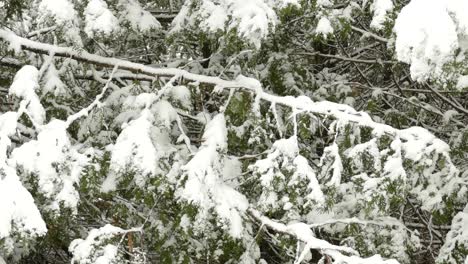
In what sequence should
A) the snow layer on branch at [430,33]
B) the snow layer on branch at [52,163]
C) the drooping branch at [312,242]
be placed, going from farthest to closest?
the snow layer on branch at [52,163] < the drooping branch at [312,242] < the snow layer on branch at [430,33]

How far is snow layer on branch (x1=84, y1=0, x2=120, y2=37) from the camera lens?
3682 mm

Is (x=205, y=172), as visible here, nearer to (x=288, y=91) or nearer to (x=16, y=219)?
(x=16, y=219)

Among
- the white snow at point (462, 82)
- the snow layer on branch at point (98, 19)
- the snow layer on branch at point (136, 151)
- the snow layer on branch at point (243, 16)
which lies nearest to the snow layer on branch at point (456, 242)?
the white snow at point (462, 82)

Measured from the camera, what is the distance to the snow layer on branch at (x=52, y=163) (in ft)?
11.4

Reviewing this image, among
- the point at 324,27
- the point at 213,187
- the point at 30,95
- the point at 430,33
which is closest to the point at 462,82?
the point at 430,33

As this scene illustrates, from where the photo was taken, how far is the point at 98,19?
3.69 meters

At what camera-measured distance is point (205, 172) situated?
12.1ft

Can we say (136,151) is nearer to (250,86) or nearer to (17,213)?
(17,213)

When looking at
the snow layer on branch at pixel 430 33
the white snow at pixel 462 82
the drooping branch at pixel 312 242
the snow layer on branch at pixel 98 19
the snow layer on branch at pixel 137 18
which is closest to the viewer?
the snow layer on branch at pixel 430 33

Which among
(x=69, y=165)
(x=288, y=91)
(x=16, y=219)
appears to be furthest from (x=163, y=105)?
(x=288, y=91)

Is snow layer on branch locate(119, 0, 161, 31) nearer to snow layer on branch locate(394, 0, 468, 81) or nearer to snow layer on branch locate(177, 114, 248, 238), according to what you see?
snow layer on branch locate(177, 114, 248, 238)

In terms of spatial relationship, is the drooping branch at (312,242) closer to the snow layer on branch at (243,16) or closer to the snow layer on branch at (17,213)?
the snow layer on branch at (243,16)

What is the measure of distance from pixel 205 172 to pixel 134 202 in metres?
1.17

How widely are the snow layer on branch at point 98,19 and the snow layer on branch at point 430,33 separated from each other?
76.4 inches
